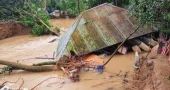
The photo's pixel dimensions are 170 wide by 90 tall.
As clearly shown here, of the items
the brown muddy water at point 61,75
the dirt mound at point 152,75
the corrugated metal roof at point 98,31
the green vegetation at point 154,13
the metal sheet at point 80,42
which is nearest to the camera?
the dirt mound at point 152,75

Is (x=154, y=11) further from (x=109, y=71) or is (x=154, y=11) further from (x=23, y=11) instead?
(x=23, y=11)

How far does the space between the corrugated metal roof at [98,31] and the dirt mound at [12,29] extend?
26.8 feet

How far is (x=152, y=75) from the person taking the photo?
6.43 m

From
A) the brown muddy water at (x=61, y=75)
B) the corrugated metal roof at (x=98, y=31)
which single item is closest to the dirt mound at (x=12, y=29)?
the brown muddy water at (x=61, y=75)

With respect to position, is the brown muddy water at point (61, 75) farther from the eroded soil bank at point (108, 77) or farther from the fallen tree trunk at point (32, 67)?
the fallen tree trunk at point (32, 67)

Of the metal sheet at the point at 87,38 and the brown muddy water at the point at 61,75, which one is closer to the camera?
the brown muddy water at the point at 61,75

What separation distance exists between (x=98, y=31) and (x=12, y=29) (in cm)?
944

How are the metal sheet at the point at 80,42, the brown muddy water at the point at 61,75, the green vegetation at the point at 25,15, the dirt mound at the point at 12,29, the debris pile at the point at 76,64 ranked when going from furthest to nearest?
the green vegetation at the point at 25,15 → the dirt mound at the point at 12,29 → the metal sheet at the point at 80,42 → the debris pile at the point at 76,64 → the brown muddy water at the point at 61,75

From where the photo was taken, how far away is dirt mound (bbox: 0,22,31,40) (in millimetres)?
17531

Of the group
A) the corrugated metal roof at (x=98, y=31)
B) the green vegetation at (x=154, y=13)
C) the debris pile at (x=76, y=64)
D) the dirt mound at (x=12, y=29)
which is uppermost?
the green vegetation at (x=154, y=13)

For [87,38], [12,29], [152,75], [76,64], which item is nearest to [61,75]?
[76,64]

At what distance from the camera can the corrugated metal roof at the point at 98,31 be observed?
1027 centimetres

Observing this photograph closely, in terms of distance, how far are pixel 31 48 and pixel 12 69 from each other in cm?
450

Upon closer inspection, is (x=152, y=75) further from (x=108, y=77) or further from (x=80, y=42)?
(x=80, y=42)
